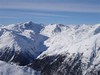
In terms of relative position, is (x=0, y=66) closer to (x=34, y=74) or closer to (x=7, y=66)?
(x=7, y=66)

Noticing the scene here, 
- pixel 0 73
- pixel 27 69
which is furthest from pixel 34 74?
pixel 0 73

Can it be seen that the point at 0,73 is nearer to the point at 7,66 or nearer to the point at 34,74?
the point at 7,66

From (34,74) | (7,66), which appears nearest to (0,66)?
(7,66)

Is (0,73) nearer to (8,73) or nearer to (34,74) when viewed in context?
(8,73)

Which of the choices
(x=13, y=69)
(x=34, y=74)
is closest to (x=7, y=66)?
(x=13, y=69)
